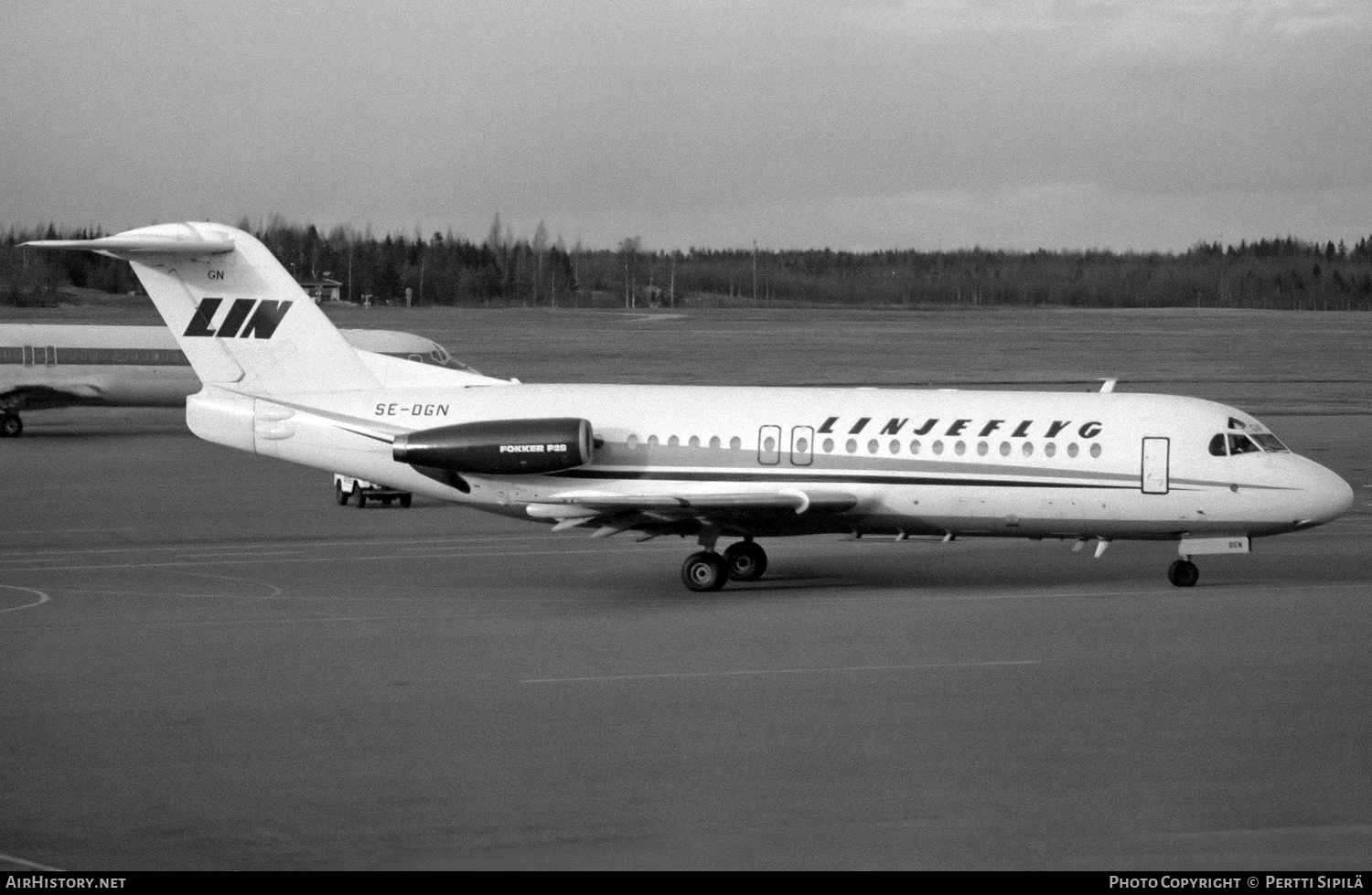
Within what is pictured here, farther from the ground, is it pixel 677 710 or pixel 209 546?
pixel 677 710

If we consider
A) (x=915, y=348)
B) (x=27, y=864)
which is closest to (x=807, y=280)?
(x=915, y=348)

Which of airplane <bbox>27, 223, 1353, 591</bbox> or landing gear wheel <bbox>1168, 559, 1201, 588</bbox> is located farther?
landing gear wheel <bbox>1168, 559, 1201, 588</bbox>

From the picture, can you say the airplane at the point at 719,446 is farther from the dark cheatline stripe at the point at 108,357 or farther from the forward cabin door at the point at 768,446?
the dark cheatline stripe at the point at 108,357

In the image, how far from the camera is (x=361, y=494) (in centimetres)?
3744

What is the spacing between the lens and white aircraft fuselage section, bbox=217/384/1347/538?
80.5 ft

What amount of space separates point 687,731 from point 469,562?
13.6m

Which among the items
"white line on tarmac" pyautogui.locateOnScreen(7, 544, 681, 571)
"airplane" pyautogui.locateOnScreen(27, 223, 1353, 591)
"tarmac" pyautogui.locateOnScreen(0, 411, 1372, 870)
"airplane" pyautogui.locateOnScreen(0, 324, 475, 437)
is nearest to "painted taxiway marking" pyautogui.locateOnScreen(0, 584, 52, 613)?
"tarmac" pyautogui.locateOnScreen(0, 411, 1372, 870)

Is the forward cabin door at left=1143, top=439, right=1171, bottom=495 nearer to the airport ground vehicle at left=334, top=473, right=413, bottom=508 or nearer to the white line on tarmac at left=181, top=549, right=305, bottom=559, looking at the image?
the white line on tarmac at left=181, top=549, right=305, bottom=559

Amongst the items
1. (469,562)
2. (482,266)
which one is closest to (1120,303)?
(482,266)

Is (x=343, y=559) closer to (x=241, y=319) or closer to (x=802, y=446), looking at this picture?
(x=241, y=319)

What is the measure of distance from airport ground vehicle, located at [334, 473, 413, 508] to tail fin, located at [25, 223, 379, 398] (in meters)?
9.58

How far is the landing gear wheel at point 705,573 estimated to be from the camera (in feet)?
82.3

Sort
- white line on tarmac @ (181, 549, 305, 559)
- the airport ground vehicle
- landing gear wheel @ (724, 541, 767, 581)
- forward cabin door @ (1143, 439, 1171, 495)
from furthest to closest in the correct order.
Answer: the airport ground vehicle, white line on tarmac @ (181, 549, 305, 559), landing gear wheel @ (724, 541, 767, 581), forward cabin door @ (1143, 439, 1171, 495)

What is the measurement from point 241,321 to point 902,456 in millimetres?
10713
